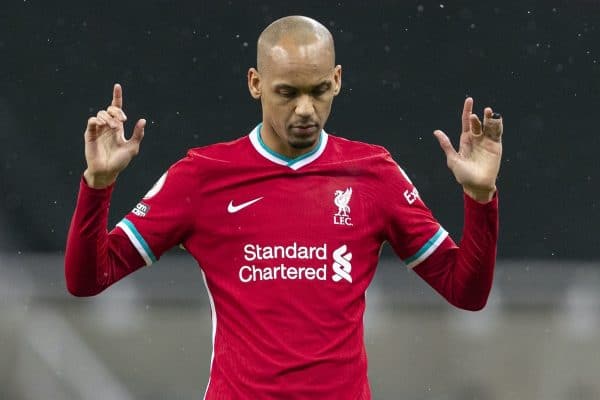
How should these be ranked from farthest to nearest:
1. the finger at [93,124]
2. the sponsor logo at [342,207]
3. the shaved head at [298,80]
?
the sponsor logo at [342,207], the shaved head at [298,80], the finger at [93,124]

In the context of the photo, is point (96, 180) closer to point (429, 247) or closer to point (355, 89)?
point (429, 247)

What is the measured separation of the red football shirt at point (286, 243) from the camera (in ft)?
11.0

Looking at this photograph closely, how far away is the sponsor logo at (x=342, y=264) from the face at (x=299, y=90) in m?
0.28

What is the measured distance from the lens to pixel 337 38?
585 centimetres

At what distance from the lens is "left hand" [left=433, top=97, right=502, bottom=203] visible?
11.1 feet

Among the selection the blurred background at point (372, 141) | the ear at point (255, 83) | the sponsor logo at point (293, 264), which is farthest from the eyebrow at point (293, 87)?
the blurred background at point (372, 141)

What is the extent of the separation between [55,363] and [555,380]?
216 cm

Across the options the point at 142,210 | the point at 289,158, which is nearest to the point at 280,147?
the point at 289,158

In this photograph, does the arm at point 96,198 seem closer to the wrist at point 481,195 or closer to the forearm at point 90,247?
the forearm at point 90,247

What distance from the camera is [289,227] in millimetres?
3438

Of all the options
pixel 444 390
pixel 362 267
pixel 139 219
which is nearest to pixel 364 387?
pixel 362 267

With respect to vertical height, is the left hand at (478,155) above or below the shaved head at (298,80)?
below

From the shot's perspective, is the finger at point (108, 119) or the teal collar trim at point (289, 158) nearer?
the finger at point (108, 119)

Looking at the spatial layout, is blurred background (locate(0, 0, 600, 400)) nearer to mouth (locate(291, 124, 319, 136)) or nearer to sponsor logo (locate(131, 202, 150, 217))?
sponsor logo (locate(131, 202, 150, 217))
